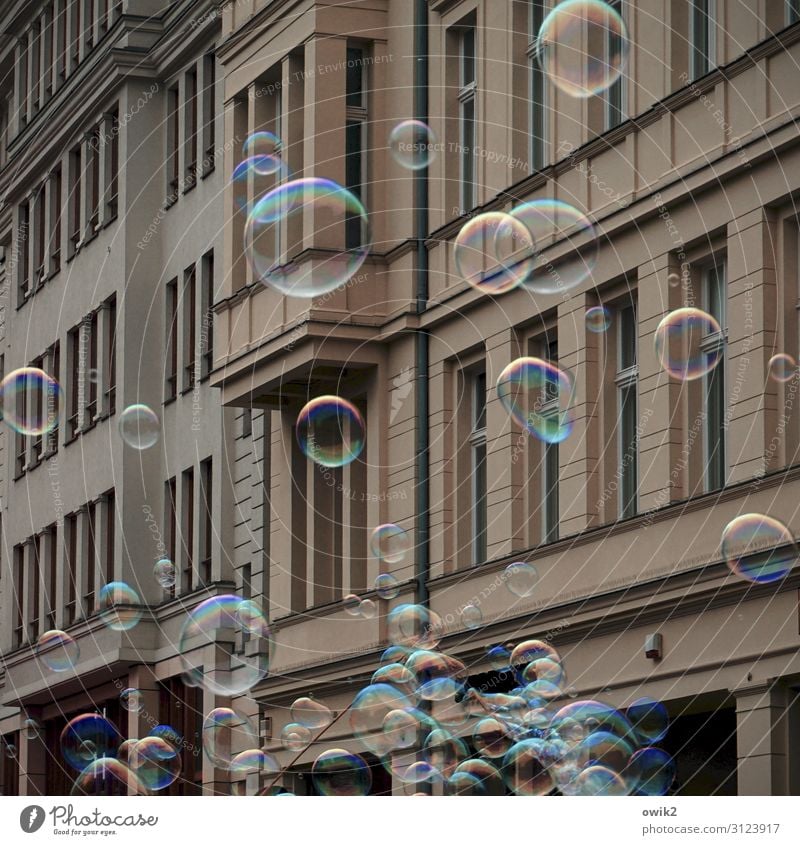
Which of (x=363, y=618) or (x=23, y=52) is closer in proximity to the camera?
(x=363, y=618)

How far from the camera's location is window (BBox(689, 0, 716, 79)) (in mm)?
24656

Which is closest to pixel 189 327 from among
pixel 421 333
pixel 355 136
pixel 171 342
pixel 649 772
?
pixel 171 342

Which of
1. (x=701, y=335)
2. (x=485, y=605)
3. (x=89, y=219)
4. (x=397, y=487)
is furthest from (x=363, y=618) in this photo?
(x=89, y=219)

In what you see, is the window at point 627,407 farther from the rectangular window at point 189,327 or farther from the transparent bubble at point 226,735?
the rectangular window at point 189,327

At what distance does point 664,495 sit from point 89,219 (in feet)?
79.6

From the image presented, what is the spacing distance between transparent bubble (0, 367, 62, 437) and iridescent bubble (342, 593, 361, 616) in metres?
4.83

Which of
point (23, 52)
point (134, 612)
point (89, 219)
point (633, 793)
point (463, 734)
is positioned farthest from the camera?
point (23, 52)

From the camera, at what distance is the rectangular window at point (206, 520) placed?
39.2 meters

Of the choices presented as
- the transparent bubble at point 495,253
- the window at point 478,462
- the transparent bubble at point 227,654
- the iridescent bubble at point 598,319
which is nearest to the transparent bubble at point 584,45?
the transparent bubble at point 495,253

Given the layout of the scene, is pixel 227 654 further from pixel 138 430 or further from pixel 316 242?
pixel 138 430

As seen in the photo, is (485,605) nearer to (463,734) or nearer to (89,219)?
(463,734)

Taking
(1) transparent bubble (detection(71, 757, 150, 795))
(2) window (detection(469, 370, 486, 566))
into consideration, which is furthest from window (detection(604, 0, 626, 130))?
(1) transparent bubble (detection(71, 757, 150, 795))

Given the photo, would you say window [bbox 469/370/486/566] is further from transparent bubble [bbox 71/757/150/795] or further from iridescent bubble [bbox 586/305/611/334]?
transparent bubble [bbox 71/757/150/795]

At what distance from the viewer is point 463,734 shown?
26.8 meters
